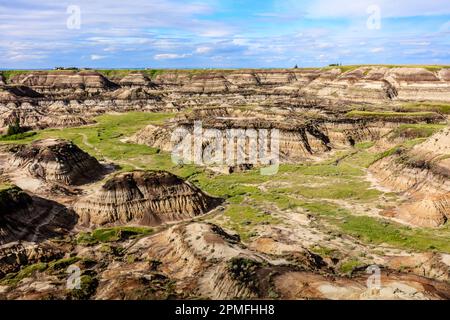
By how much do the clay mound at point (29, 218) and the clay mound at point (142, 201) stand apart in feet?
8.18

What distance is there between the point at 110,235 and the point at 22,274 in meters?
12.1

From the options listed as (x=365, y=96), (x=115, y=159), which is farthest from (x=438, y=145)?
(x=365, y=96)

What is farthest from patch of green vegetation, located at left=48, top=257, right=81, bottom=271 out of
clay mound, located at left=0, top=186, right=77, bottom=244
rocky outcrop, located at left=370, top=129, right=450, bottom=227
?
rocky outcrop, located at left=370, top=129, right=450, bottom=227

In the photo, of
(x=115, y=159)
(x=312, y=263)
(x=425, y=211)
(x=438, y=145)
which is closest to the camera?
(x=312, y=263)

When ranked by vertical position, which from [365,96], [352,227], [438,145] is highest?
[365,96]

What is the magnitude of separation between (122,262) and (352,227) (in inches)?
1041

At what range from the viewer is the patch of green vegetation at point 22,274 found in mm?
35219

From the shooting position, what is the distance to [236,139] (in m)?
90.5

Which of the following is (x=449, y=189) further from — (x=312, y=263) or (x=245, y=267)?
(x=245, y=267)

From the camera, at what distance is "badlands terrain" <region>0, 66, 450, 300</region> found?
3147 cm

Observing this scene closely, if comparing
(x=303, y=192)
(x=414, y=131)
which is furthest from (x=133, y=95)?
(x=303, y=192)
